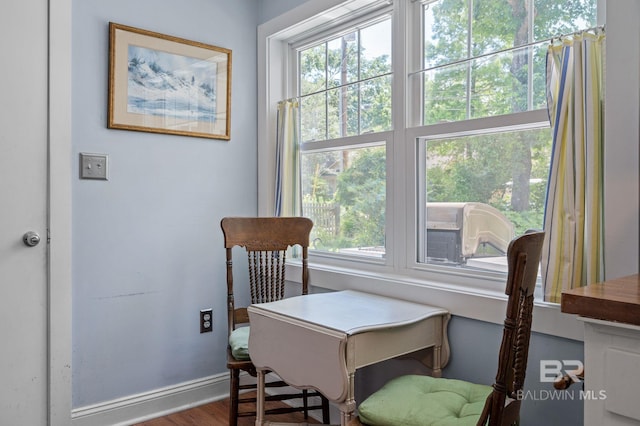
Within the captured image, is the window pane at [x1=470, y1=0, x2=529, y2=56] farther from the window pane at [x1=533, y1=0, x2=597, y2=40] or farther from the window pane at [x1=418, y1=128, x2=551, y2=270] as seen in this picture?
the window pane at [x1=418, y1=128, x2=551, y2=270]

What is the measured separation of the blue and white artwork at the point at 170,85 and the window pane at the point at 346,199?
661mm

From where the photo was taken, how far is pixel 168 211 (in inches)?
98.4

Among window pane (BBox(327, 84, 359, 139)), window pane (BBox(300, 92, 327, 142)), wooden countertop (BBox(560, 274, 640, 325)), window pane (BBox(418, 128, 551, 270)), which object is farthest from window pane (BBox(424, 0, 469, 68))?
wooden countertop (BBox(560, 274, 640, 325))

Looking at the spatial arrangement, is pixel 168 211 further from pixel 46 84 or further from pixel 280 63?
pixel 280 63

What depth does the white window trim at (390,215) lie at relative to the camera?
1708mm

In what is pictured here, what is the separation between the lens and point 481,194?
1.90m

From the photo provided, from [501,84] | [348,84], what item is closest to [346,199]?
[348,84]

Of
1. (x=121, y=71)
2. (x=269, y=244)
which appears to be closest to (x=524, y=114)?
(x=269, y=244)

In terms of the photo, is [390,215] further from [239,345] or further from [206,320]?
[206,320]

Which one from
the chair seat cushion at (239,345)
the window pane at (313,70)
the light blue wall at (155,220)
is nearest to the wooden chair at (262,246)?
the chair seat cushion at (239,345)

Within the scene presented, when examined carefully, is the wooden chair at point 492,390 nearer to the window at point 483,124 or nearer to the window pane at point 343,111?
the window at point 483,124

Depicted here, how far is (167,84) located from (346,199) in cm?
111

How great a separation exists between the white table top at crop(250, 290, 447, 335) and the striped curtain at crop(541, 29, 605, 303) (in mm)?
476

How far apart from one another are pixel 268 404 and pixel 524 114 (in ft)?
6.49
